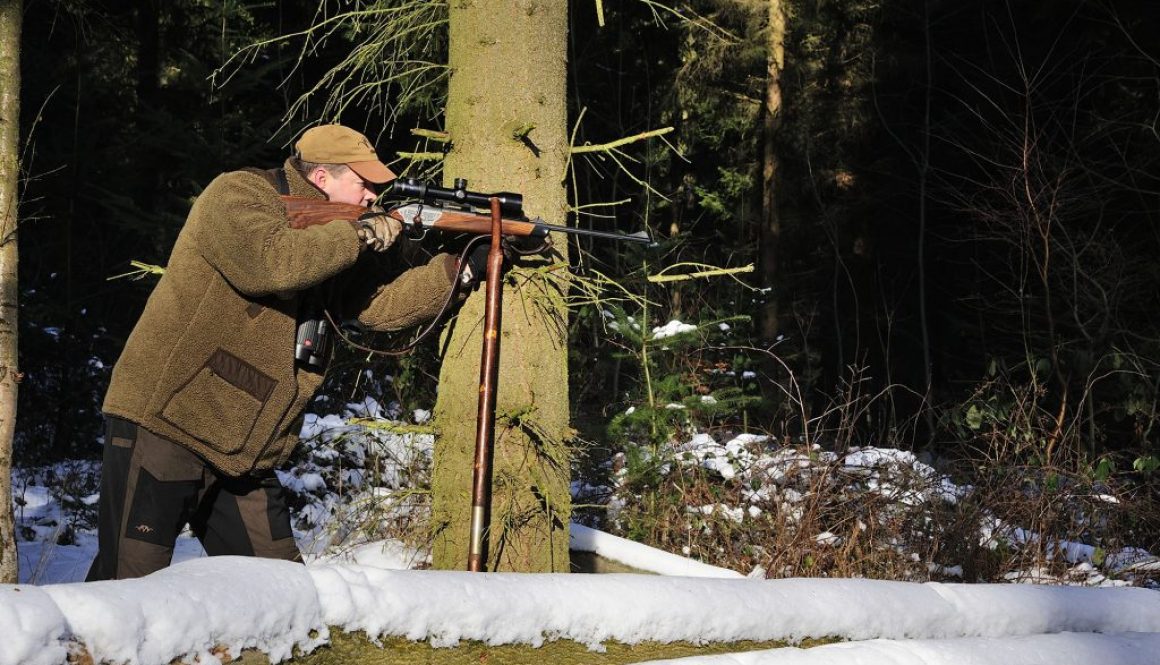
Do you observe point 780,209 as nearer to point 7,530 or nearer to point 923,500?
point 923,500

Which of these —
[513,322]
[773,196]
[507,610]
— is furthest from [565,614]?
[773,196]

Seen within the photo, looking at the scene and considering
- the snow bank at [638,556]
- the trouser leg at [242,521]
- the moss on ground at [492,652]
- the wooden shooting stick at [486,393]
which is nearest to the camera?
the moss on ground at [492,652]

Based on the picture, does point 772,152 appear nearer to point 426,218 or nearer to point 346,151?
point 426,218

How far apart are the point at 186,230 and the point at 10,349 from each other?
2.90 m

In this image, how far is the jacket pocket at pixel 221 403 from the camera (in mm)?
3770

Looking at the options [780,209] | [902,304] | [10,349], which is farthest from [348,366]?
[902,304]

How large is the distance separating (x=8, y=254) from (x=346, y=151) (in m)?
2.97

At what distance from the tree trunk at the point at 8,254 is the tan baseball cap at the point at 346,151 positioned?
2.75 m

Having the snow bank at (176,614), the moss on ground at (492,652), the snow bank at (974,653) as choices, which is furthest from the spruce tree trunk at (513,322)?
the snow bank at (176,614)

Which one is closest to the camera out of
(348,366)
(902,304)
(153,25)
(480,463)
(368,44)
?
(480,463)

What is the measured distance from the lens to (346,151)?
4.20 m

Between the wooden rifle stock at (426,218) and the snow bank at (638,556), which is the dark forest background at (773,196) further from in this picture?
the snow bank at (638,556)

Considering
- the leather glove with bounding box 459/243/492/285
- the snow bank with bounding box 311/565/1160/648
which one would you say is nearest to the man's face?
the leather glove with bounding box 459/243/492/285

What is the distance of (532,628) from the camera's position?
2.94 m
